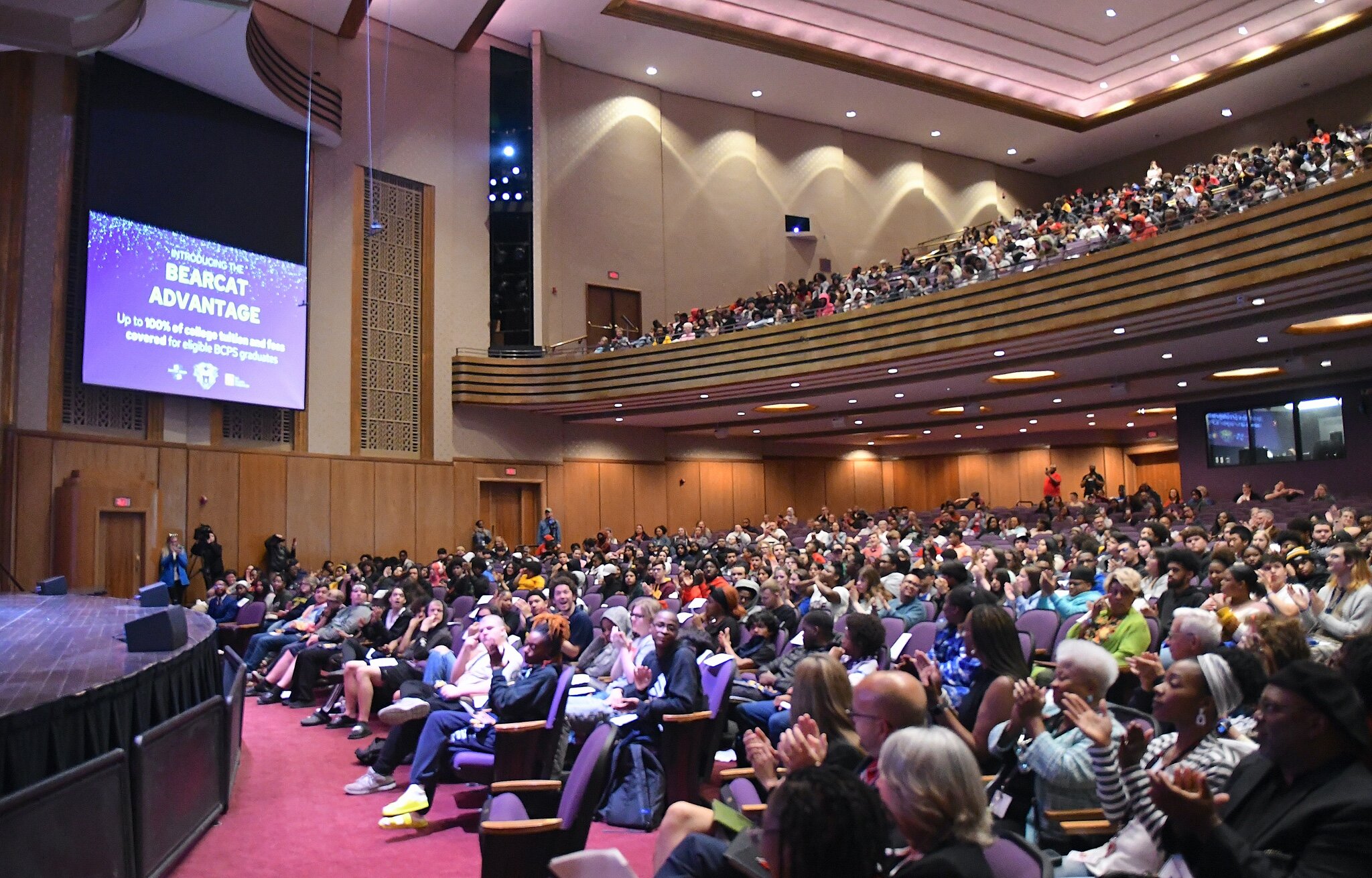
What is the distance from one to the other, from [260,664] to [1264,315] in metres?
11.6

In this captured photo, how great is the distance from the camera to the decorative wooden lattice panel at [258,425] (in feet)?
45.1

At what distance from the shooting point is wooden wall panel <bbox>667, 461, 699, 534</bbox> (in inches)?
797

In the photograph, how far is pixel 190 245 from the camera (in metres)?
12.5

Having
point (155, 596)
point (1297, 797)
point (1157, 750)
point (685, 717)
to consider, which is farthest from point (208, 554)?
point (1297, 797)

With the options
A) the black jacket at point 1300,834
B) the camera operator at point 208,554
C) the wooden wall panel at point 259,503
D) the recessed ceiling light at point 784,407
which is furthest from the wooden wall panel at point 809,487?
the black jacket at point 1300,834

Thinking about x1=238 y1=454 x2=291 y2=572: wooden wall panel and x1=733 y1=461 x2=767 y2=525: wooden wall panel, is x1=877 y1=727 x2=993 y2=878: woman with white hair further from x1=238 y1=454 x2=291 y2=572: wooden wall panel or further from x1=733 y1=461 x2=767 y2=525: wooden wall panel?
x1=733 y1=461 x2=767 y2=525: wooden wall panel

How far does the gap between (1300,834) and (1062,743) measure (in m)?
0.95

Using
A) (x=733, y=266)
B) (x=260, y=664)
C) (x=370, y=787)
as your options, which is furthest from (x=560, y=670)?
(x=733, y=266)

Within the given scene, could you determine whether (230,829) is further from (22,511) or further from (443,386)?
(443,386)

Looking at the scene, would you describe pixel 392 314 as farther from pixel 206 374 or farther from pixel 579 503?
pixel 579 503

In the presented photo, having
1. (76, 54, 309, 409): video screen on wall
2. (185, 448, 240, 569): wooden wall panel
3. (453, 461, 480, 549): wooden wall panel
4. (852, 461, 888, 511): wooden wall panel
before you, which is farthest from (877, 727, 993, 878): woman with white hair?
(852, 461, 888, 511): wooden wall panel

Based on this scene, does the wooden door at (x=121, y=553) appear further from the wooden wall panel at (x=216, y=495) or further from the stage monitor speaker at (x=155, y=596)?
the stage monitor speaker at (x=155, y=596)

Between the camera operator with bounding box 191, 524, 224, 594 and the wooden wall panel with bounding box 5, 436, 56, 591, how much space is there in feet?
6.07

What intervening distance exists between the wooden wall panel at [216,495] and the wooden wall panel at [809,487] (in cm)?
1288
